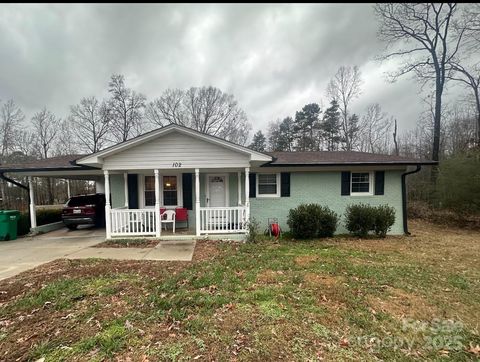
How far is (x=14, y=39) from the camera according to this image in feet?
28.2

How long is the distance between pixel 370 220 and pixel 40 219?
1493 centimetres

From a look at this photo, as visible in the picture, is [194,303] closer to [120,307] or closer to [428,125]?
[120,307]

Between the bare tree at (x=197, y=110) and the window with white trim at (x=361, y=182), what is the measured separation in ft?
67.7

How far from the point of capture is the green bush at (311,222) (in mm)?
8344

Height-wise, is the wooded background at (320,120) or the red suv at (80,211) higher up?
the wooded background at (320,120)

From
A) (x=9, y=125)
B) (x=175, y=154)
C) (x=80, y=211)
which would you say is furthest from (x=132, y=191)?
(x=9, y=125)

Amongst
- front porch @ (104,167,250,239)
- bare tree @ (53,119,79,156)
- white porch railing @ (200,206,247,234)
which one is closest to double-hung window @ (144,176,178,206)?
front porch @ (104,167,250,239)

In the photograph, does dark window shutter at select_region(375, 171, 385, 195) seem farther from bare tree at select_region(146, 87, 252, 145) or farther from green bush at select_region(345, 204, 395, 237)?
bare tree at select_region(146, 87, 252, 145)

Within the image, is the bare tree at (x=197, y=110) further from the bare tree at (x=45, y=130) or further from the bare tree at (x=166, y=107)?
the bare tree at (x=45, y=130)

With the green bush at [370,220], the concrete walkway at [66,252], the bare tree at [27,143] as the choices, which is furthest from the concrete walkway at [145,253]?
the bare tree at [27,143]

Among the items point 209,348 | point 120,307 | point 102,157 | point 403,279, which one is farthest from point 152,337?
point 102,157

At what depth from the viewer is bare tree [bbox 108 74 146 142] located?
2684cm

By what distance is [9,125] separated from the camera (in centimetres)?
2256

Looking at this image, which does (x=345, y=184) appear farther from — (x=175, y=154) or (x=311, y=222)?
(x=175, y=154)
